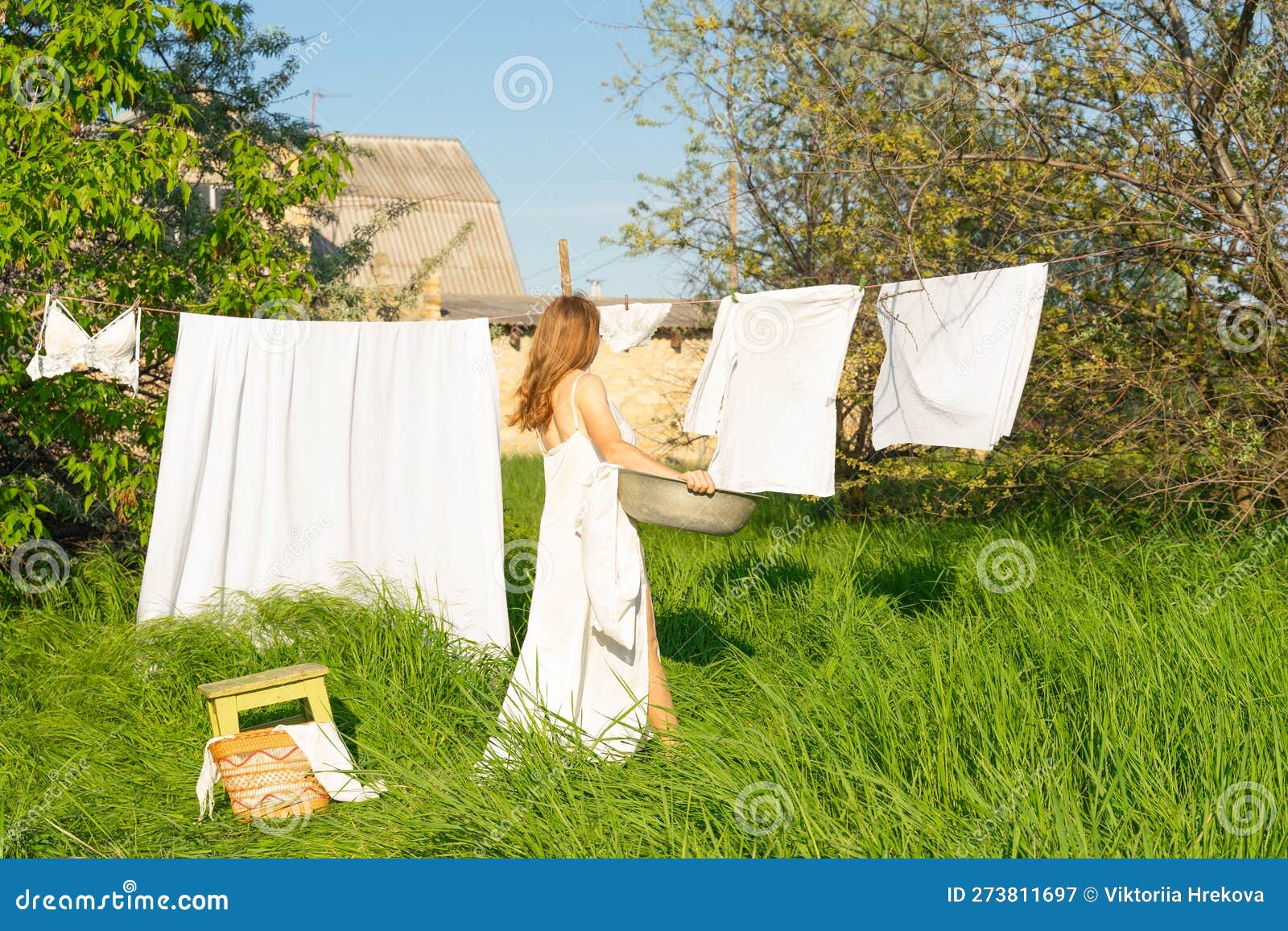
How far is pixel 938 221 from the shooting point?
654 centimetres

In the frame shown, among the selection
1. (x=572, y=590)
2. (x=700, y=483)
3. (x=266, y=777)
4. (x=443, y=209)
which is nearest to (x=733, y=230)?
(x=572, y=590)

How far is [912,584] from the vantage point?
18.3 ft

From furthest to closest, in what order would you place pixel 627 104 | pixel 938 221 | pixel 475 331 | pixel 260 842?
pixel 627 104
pixel 938 221
pixel 475 331
pixel 260 842

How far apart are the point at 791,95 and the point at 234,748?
5.26 metres

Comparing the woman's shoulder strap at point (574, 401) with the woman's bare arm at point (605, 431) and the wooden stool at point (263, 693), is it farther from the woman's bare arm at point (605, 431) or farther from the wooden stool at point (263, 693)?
the wooden stool at point (263, 693)

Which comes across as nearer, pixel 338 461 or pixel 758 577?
pixel 338 461

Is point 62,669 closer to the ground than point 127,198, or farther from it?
closer to the ground

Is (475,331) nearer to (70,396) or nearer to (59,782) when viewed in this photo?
(70,396)

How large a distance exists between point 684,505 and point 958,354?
1376mm

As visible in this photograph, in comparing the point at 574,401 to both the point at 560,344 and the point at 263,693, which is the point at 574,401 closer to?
the point at 560,344

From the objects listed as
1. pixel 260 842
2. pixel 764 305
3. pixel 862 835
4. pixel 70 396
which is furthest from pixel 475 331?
pixel 862 835

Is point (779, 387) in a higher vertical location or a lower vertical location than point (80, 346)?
lower

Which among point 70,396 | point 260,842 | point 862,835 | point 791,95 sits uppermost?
point 791,95

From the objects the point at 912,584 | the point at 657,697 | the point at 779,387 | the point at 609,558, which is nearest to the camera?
the point at 609,558
